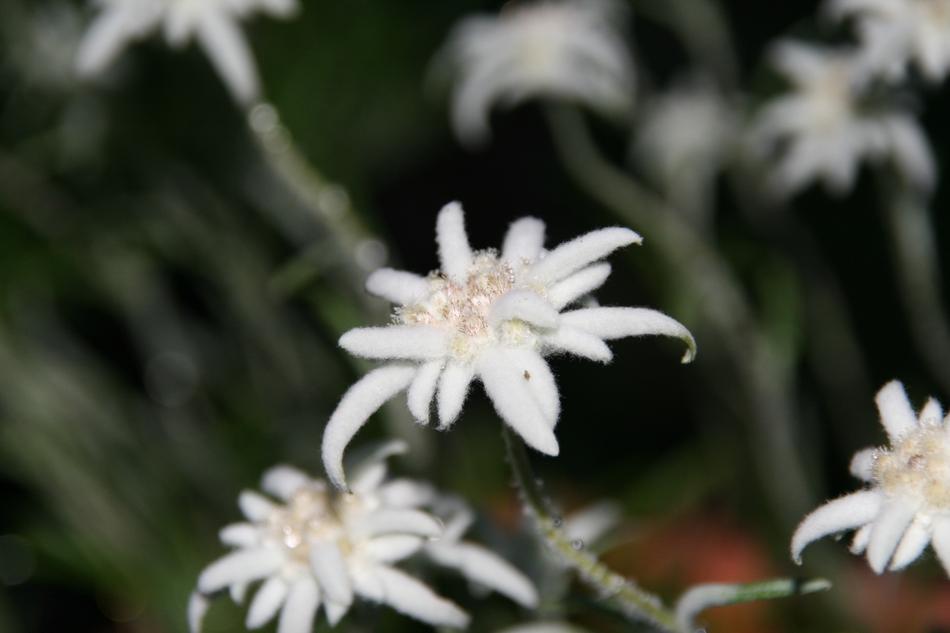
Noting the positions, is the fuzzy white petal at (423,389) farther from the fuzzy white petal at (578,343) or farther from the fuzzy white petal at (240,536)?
the fuzzy white petal at (240,536)

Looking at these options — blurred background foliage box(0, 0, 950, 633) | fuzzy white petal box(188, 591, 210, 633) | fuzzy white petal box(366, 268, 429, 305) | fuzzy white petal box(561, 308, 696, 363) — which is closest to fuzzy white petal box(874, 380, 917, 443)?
fuzzy white petal box(561, 308, 696, 363)

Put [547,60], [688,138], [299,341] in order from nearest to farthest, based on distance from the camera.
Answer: [547,60]
[688,138]
[299,341]

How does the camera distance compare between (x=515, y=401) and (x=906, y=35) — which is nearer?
(x=515, y=401)

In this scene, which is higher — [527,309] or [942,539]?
[527,309]

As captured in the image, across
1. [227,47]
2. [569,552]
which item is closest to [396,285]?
[569,552]

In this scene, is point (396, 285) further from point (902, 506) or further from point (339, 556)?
point (902, 506)

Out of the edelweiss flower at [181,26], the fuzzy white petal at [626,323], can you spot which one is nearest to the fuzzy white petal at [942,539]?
the fuzzy white petal at [626,323]

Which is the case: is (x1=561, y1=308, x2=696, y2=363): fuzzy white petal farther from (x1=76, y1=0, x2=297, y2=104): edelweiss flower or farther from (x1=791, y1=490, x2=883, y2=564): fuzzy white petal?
(x1=76, y1=0, x2=297, y2=104): edelweiss flower
